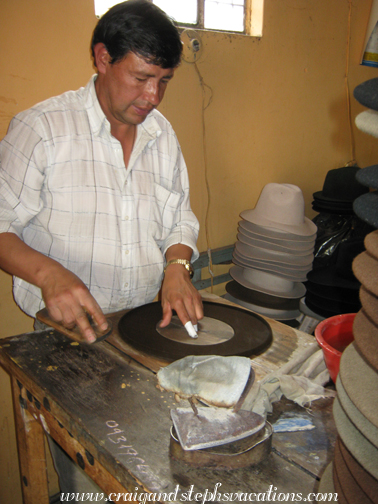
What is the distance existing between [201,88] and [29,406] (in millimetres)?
1753

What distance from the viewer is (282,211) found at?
2.04 metres

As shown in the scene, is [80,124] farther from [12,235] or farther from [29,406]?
[29,406]

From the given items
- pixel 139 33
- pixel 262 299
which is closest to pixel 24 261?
pixel 139 33

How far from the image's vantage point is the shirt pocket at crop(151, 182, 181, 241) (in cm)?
146

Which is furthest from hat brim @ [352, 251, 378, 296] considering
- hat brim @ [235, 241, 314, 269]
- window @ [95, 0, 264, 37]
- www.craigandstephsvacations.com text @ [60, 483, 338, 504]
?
window @ [95, 0, 264, 37]

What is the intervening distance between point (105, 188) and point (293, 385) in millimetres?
827

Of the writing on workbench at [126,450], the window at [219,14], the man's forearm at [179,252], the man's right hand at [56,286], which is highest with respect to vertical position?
the window at [219,14]

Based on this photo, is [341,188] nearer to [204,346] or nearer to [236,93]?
[236,93]

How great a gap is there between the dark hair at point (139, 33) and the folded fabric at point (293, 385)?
920 millimetres

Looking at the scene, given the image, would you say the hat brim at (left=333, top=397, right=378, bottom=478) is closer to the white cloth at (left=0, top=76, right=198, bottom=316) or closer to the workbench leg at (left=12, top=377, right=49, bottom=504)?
the workbench leg at (left=12, top=377, right=49, bottom=504)

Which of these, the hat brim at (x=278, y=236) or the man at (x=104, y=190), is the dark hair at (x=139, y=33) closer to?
the man at (x=104, y=190)

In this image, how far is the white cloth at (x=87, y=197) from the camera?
1224mm

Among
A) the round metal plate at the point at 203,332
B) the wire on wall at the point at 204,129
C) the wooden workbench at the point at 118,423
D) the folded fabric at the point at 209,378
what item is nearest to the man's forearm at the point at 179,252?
the round metal plate at the point at 203,332

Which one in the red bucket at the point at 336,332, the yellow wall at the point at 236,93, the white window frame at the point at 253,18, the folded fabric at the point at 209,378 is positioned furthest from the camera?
the white window frame at the point at 253,18
